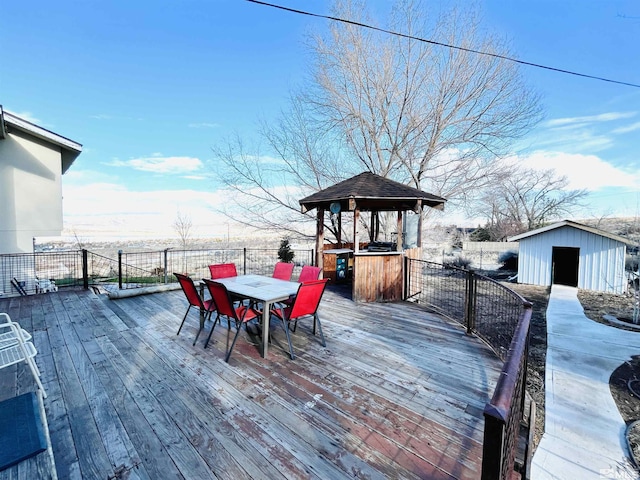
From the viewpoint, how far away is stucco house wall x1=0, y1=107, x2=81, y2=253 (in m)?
7.04

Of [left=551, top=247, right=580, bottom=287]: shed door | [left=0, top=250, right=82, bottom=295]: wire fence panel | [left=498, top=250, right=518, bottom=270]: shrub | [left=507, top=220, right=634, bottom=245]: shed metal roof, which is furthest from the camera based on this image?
[left=498, top=250, right=518, bottom=270]: shrub

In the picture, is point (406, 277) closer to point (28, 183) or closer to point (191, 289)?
point (191, 289)

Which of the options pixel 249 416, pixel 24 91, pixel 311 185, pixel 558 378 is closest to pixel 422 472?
pixel 249 416

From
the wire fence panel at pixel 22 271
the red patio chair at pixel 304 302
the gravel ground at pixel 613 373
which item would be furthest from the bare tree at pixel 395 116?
the red patio chair at pixel 304 302

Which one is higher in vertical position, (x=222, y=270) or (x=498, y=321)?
(x=222, y=270)

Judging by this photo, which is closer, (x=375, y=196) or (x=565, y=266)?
(x=375, y=196)

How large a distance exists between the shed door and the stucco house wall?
19719 mm

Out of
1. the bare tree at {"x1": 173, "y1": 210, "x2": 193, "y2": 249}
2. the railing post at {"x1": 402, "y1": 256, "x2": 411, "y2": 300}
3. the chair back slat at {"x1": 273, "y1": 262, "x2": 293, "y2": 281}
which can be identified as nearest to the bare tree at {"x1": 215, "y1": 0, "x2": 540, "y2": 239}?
the railing post at {"x1": 402, "y1": 256, "x2": 411, "y2": 300}

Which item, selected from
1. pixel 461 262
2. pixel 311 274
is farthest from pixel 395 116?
pixel 461 262

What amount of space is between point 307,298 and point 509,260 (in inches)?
772

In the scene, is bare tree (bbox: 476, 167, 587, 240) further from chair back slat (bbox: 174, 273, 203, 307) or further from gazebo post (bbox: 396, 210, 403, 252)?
chair back slat (bbox: 174, 273, 203, 307)

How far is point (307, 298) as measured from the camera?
345 cm

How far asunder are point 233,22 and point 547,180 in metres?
27.0

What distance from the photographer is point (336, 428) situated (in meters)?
2.13
